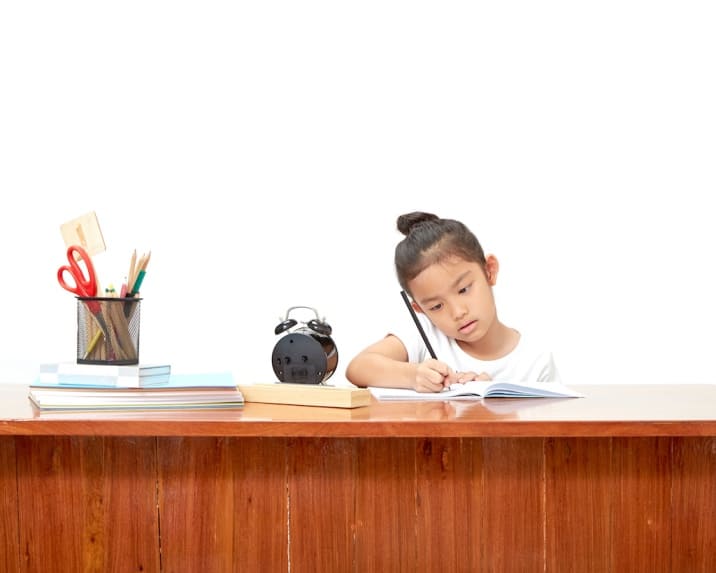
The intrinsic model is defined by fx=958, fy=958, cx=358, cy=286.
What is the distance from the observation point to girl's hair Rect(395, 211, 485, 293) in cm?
183

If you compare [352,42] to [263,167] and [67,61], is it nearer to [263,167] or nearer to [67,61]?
[263,167]

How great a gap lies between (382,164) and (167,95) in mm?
634

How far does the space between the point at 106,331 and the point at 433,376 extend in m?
0.54

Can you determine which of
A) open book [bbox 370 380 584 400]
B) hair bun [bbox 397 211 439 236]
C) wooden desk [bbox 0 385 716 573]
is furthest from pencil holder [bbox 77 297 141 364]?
hair bun [bbox 397 211 439 236]

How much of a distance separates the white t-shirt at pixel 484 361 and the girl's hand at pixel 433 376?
353 mm

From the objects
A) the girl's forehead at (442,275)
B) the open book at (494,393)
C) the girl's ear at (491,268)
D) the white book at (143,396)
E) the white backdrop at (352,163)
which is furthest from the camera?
the white backdrop at (352,163)

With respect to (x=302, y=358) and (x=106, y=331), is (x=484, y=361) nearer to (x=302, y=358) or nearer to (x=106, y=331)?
(x=302, y=358)

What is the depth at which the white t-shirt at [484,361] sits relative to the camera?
1972 millimetres

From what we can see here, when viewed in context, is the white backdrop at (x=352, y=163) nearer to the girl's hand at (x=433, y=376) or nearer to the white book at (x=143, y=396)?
the girl's hand at (x=433, y=376)

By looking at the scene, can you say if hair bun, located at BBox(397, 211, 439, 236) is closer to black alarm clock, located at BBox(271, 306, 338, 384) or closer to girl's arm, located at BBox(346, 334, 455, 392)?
girl's arm, located at BBox(346, 334, 455, 392)

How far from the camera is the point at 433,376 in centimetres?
159

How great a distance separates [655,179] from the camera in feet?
8.73

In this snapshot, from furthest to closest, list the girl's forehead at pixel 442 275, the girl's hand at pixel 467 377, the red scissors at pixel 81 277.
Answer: the girl's forehead at pixel 442 275 → the girl's hand at pixel 467 377 → the red scissors at pixel 81 277

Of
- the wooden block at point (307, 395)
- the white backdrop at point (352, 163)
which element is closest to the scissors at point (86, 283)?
the wooden block at point (307, 395)
